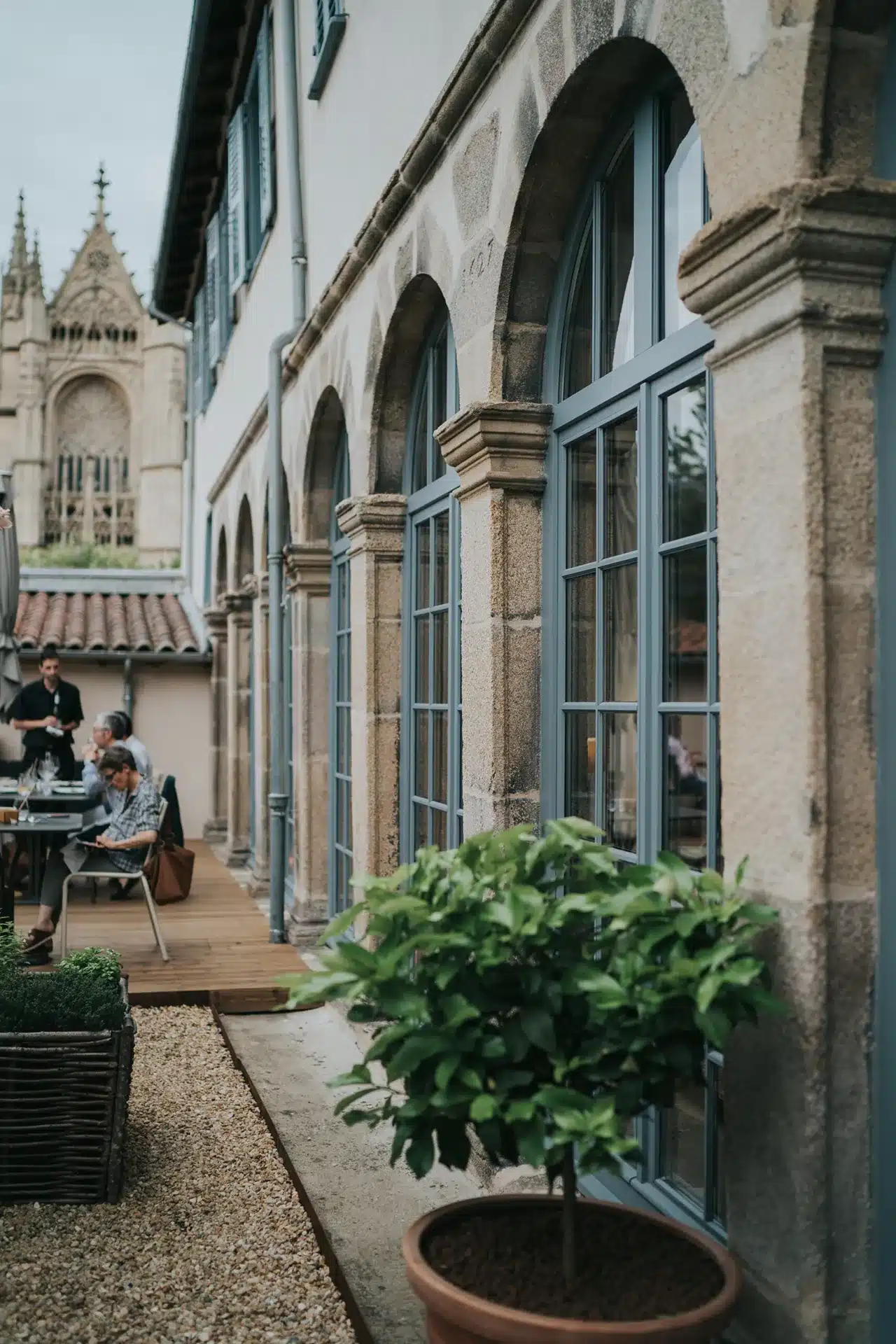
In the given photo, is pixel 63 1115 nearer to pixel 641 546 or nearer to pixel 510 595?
pixel 510 595

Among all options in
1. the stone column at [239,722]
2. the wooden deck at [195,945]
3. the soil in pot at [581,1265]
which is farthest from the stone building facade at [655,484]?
the stone column at [239,722]

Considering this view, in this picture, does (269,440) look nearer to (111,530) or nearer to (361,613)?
(361,613)

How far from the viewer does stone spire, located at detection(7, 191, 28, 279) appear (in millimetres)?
57812

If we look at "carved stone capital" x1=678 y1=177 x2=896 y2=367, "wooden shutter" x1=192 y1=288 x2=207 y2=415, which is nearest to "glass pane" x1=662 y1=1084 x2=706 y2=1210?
"carved stone capital" x1=678 y1=177 x2=896 y2=367

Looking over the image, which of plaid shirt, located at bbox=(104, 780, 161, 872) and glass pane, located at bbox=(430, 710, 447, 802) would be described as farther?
plaid shirt, located at bbox=(104, 780, 161, 872)

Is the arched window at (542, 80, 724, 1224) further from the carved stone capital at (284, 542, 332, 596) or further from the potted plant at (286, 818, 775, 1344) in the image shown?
the carved stone capital at (284, 542, 332, 596)

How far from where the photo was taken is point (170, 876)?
9.31m

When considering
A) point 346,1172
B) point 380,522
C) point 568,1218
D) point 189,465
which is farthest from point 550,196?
point 189,465

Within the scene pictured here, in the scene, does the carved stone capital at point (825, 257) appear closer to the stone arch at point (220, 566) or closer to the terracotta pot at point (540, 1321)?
the terracotta pot at point (540, 1321)

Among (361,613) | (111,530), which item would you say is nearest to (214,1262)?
(361,613)

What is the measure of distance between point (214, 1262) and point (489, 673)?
178 centimetres

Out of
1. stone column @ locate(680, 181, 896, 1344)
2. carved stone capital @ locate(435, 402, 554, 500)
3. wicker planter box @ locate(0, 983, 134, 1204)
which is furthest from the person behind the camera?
carved stone capital @ locate(435, 402, 554, 500)

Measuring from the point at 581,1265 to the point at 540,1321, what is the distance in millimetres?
266

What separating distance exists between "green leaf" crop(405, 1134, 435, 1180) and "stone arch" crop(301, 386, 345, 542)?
18.6 feet
